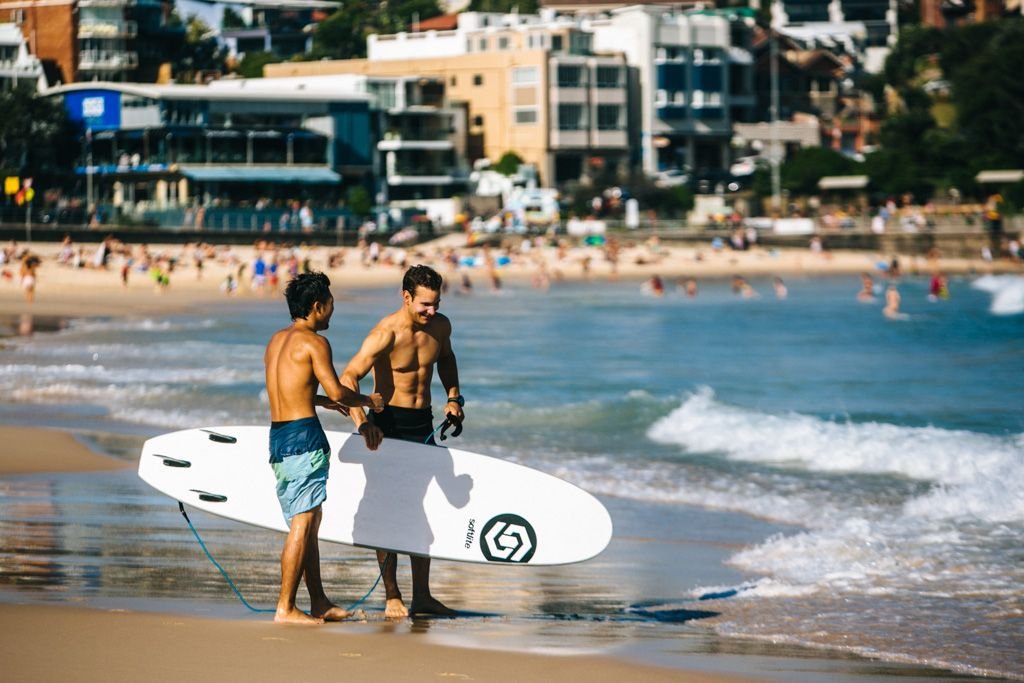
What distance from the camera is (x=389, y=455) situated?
6.73 meters

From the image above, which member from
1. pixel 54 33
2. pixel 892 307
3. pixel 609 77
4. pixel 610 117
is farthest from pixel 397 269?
pixel 609 77

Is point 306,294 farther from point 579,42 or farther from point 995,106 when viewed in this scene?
point 579,42

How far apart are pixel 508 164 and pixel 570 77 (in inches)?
304

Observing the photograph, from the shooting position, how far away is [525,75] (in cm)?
7562

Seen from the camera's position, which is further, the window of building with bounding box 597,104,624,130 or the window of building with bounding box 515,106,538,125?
the window of building with bounding box 597,104,624,130

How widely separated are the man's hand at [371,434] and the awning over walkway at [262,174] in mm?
57432

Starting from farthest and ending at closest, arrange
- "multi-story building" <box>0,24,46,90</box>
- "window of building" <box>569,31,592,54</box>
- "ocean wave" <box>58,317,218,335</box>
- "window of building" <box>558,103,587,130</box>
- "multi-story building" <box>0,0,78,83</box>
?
"window of building" <box>569,31,592,54</box> → "window of building" <box>558,103,587,130</box> → "multi-story building" <box>0,24,46,90</box> → "multi-story building" <box>0,0,78,83</box> → "ocean wave" <box>58,317,218,335</box>

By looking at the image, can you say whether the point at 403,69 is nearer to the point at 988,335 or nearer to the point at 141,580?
the point at 988,335

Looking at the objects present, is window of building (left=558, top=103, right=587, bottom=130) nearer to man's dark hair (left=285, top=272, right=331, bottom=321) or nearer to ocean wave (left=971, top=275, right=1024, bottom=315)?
ocean wave (left=971, top=275, right=1024, bottom=315)

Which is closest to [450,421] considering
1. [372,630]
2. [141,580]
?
[372,630]

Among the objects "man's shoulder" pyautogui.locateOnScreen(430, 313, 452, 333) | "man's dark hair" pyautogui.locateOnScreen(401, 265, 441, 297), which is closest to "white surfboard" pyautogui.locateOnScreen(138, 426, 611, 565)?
"man's shoulder" pyautogui.locateOnScreen(430, 313, 452, 333)

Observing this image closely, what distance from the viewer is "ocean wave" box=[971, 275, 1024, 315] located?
141ft

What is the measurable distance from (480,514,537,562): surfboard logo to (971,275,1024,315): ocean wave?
37130 millimetres

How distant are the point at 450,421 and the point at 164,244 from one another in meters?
47.1
